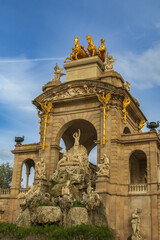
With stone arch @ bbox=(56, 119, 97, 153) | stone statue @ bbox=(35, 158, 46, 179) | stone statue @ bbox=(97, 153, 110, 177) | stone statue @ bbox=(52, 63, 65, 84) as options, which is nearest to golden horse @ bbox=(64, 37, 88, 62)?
stone statue @ bbox=(52, 63, 65, 84)

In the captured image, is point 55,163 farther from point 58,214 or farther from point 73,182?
point 58,214

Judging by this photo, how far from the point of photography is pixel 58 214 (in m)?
27.5

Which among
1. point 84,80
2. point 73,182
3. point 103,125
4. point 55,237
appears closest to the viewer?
point 55,237

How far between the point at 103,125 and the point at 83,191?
20.8 feet

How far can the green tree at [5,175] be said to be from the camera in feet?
161

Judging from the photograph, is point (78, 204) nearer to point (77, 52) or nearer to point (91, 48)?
point (77, 52)

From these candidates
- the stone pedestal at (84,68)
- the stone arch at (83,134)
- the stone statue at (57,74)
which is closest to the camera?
the stone pedestal at (84,68)

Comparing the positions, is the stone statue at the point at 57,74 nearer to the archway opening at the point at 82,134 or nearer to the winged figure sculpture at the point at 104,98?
the archway opening at the point at 82,134

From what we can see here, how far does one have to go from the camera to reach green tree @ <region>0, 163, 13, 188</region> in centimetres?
4906

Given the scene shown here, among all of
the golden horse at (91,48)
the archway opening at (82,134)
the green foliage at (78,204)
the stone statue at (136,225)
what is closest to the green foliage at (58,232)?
the green foliage at (78,204)

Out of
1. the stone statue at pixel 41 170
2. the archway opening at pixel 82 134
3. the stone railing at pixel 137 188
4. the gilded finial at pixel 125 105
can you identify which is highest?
the gilded finial at pixel 125 105

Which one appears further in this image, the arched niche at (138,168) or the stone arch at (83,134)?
the stone arch at (83,134)

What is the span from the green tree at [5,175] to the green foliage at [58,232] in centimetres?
2312

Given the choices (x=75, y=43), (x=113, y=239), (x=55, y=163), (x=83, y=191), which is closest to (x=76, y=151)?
(x=55, y=163)
